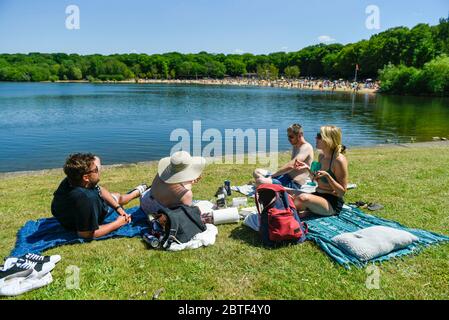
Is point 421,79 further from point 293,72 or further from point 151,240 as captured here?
point 293,72

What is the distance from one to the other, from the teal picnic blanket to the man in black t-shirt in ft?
9.95

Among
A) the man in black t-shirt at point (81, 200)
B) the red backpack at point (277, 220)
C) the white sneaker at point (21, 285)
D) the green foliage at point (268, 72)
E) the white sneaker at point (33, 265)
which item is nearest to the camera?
the white sneaker at point (21, 285)

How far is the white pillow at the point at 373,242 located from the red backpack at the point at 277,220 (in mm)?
545

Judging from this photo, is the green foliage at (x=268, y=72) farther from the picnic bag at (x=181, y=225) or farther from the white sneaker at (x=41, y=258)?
the white sneaker at (x=41, y=258)

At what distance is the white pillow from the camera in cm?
455

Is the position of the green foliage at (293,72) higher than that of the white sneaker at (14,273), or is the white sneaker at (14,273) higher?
the green foliage at (293,72)

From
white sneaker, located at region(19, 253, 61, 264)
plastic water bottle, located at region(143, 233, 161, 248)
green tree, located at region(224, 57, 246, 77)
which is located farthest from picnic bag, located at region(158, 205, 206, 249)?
green tree, located at region(224, 57, 246, 77)

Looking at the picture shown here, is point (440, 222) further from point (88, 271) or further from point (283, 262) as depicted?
point (88, 271)

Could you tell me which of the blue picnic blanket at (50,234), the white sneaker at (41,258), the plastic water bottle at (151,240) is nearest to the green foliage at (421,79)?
the blue picnic blanket at (50,234)

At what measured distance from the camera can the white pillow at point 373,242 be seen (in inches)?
179

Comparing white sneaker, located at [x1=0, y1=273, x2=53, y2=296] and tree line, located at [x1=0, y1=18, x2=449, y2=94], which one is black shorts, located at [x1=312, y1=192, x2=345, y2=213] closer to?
white sneaker, located at [x1=0, y1=273, x2=53, y2=296]

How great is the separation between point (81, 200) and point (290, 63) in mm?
174709
